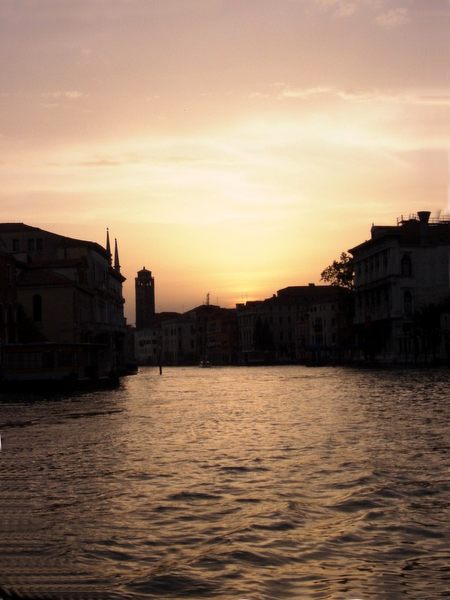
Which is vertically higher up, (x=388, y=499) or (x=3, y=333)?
→ (x=3, y=333)

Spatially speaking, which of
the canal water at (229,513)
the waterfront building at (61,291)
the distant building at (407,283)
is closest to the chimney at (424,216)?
the distant building at (407,283)

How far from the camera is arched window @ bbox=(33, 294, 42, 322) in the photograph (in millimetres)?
67375

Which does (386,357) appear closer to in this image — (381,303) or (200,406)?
(381,303)

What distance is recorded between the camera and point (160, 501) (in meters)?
11.5

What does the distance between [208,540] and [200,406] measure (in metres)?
25.2

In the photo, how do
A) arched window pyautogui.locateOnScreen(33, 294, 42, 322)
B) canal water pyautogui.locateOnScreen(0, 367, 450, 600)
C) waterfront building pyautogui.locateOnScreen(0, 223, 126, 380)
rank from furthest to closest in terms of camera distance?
arched window pyautogui.locateOnScreen(33, 294, 42, 322) < waterfront building pyautogui.locateOnScreen(0, 223, 126, 380) < canal water pyautogui.locateOnScreen(0, 367, 450, 600)

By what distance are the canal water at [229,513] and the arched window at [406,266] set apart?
71.8m

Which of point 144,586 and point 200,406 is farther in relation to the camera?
point 200,406

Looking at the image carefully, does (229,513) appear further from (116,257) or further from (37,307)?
(116,257)

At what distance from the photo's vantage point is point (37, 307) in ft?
222

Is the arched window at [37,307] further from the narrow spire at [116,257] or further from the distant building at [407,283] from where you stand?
the narrow spire at [116,257]

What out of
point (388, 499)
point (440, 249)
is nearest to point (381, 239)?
point (440, 249)

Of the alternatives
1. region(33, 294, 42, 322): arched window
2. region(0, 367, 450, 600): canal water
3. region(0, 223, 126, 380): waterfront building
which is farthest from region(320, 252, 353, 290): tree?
region(0, 367, 450, 600): canal water

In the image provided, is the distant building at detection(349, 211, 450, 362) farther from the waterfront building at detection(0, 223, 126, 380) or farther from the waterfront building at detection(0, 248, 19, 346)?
the waterfront building at detection(0, 248, 19, 346)
